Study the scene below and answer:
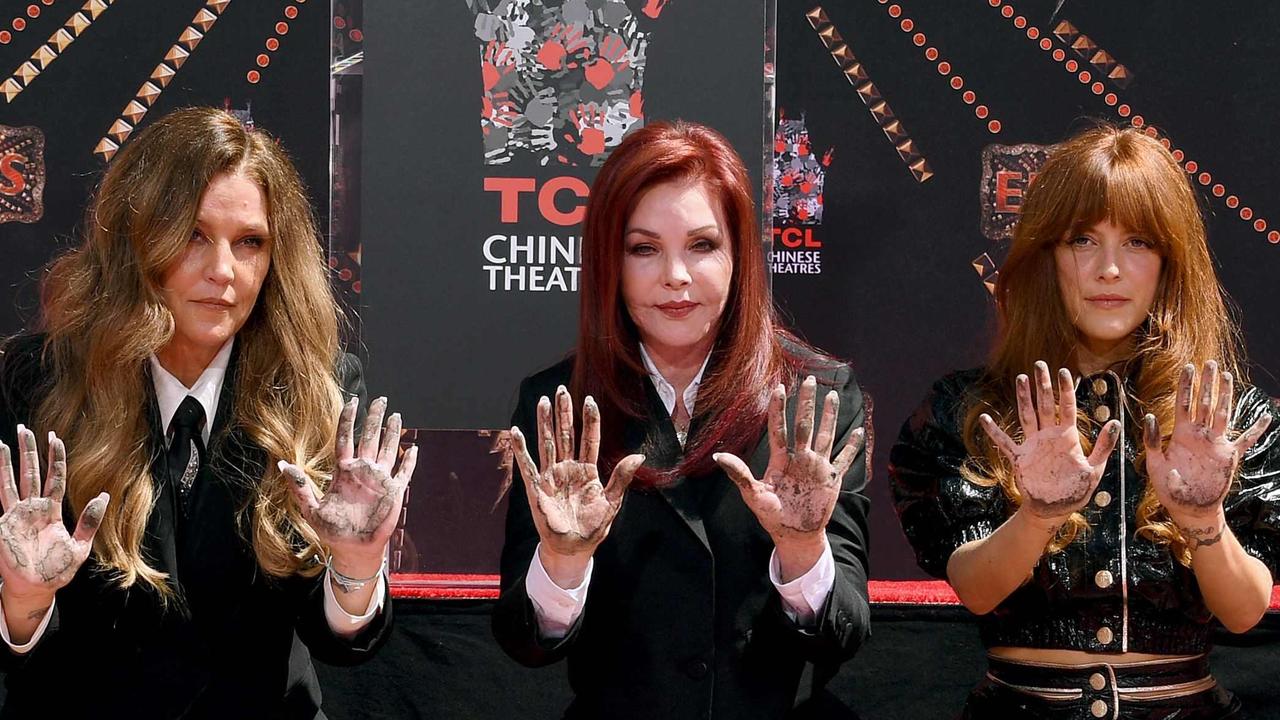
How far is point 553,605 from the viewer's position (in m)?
2.19

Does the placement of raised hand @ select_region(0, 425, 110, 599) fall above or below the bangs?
below

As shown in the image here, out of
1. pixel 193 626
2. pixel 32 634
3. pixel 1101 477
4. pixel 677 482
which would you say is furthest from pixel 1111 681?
pixel 32 634

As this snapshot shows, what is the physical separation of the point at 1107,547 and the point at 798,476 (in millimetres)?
635

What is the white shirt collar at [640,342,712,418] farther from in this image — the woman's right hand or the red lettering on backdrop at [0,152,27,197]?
the red lettering on backdrop at [0,152,27,197]

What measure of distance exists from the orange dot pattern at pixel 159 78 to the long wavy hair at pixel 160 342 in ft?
2.71

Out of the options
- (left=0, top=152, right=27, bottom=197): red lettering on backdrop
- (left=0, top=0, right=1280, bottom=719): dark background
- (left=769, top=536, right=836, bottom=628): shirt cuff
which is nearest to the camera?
(left=769, top=536, right=836, bottom=628): shirt cuff

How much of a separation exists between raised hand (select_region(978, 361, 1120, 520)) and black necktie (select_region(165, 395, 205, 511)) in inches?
51.7

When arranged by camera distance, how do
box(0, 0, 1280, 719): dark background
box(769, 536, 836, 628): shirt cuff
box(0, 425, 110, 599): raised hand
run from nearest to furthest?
box(0, 425, 110, 599): raised hand < box(769, 536, 836, 628): shirt cuff < box(0, 0, 1280, 719): dark background

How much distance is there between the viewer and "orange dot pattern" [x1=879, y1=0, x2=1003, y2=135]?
3260 mm

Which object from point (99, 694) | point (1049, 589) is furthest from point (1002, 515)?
point (99, 694)

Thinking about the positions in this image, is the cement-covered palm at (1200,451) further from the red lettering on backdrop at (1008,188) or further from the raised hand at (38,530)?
the raised hand at (38,530)

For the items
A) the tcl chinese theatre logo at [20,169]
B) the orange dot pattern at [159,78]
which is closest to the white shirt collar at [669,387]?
the orange dot pattern at [159,78]

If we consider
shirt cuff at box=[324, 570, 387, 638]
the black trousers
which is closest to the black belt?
the black trousers

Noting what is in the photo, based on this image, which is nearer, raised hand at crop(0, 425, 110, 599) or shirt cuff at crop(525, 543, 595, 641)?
raised hand at crop(0, 425, 110, 599)
